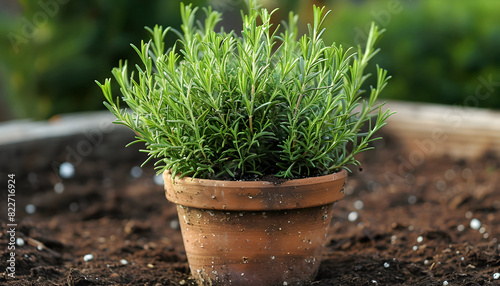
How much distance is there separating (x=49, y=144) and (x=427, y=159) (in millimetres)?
2908

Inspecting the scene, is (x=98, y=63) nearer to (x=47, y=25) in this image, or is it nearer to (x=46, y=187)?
(x=47, y=25)

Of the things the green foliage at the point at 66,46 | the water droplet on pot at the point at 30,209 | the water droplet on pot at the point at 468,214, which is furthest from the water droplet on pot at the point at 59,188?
the water droplet on pot at the point at 468,214

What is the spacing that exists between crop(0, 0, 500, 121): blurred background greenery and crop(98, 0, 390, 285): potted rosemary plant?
10.3 feet

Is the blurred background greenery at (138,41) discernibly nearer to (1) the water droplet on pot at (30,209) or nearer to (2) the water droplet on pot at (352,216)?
(1) the water droplet on pot at (30,209)

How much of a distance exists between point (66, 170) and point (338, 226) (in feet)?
6.70

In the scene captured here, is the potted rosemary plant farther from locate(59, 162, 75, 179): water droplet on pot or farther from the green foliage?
the green foliage

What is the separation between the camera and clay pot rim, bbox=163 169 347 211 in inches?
75.4

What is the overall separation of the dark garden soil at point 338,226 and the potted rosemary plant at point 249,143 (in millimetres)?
277

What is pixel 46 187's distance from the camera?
12.9 feet

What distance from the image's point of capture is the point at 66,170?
A: 4109 millimetres

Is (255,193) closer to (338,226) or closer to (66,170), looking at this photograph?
(338,226)

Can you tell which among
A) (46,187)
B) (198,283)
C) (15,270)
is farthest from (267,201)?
(46,187)

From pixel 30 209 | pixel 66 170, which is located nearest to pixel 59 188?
pixel 66 170

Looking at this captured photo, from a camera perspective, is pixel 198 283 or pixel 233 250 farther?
pixel 198 283
